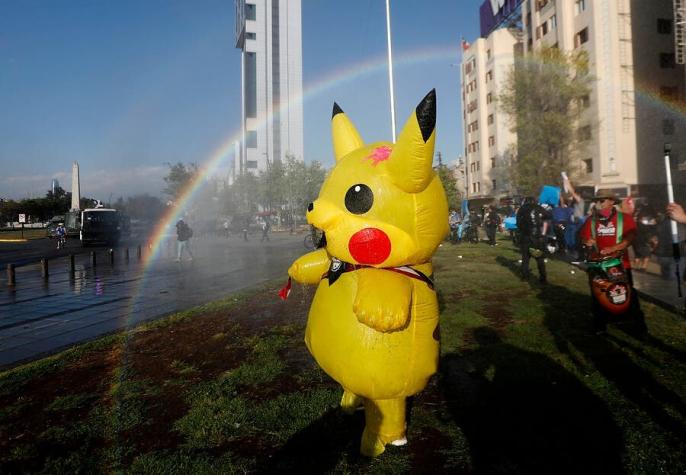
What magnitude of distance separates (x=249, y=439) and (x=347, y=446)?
822 millimetres

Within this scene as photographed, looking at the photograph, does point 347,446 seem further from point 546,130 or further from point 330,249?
point 546,130

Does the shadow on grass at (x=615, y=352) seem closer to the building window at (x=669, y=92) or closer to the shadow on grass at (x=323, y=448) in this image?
the shadow on grass at (x=323, y=448)

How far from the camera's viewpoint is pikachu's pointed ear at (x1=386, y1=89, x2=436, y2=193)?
108 inches

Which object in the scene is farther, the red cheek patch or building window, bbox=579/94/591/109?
building window, bbox=579/94/591/109

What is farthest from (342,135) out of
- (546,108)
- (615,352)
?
(546,108)

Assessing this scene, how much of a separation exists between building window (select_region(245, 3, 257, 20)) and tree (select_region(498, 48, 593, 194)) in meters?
74.4

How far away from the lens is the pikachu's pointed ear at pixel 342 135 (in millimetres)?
3877

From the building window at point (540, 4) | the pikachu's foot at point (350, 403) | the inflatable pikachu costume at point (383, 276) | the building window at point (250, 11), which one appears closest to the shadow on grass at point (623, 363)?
the inflatable pikachu costume at point (383, 276)

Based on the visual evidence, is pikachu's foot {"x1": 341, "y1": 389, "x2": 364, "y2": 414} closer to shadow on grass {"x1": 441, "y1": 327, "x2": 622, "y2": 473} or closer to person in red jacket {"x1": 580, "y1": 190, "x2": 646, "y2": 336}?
shadow on grass {"x1": 441, "y1": 327, "x2": 622, "y2": 473}

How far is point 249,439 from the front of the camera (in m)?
3.59

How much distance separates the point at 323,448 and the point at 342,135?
262cm

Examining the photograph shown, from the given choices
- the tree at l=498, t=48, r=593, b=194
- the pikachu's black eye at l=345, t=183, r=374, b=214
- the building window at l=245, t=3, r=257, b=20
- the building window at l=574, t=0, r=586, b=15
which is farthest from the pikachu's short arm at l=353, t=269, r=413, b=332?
the building window at l=245, t=3, r=257, b=20

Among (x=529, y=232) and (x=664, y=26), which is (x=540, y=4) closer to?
(x=664, y=26)

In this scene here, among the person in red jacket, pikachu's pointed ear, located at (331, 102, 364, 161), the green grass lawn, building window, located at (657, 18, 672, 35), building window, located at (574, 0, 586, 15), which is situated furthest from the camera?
building window, located at (574, 0, 586, 15)
